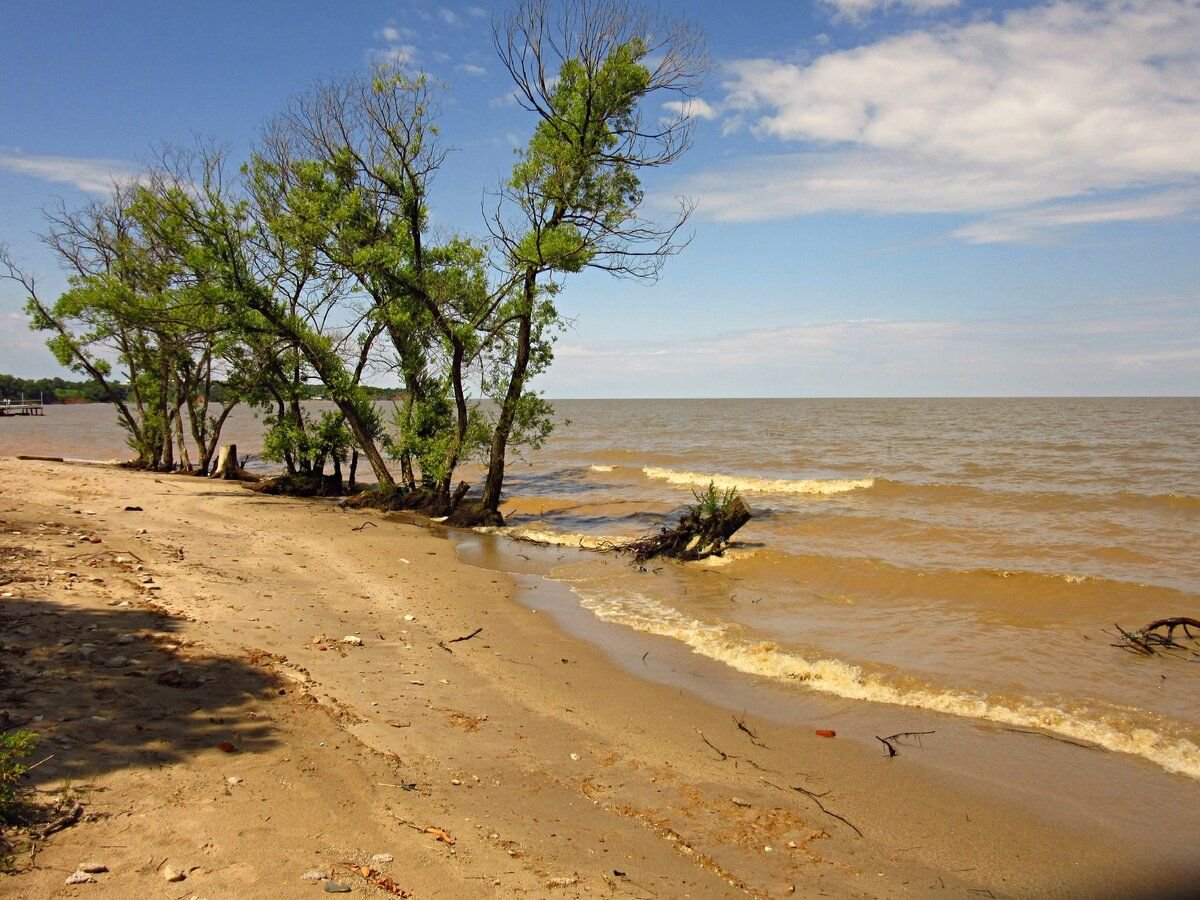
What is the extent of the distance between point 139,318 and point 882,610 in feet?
52.9

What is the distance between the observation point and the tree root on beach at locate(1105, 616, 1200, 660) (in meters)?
8.74

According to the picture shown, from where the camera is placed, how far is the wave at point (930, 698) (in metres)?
6.32

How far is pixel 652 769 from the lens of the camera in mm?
5340

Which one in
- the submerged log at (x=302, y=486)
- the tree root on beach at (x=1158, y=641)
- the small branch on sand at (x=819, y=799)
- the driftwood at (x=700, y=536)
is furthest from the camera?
the submerged log at (x=302, y=486)

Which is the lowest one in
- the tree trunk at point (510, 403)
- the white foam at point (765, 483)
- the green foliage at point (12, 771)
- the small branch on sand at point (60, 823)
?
the white foam at point (765, 483)

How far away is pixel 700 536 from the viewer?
46.8ft

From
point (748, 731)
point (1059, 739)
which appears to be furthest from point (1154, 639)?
point (748, 731)

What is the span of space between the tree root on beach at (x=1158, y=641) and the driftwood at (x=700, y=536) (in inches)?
249

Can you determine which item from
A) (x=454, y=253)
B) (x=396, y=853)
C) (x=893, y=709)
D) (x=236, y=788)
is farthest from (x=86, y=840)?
(x=454, y=253)

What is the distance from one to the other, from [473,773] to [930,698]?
484 cm

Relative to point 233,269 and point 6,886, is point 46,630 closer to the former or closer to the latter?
point 6,886

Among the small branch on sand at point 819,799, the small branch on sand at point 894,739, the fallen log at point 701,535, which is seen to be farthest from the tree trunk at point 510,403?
the small branch on sand at point 819,799

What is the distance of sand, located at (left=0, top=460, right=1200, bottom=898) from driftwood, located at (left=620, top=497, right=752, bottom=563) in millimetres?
5574

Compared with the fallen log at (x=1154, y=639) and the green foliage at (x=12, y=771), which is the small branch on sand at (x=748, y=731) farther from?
the fallen log at (x=1154, y=639)
